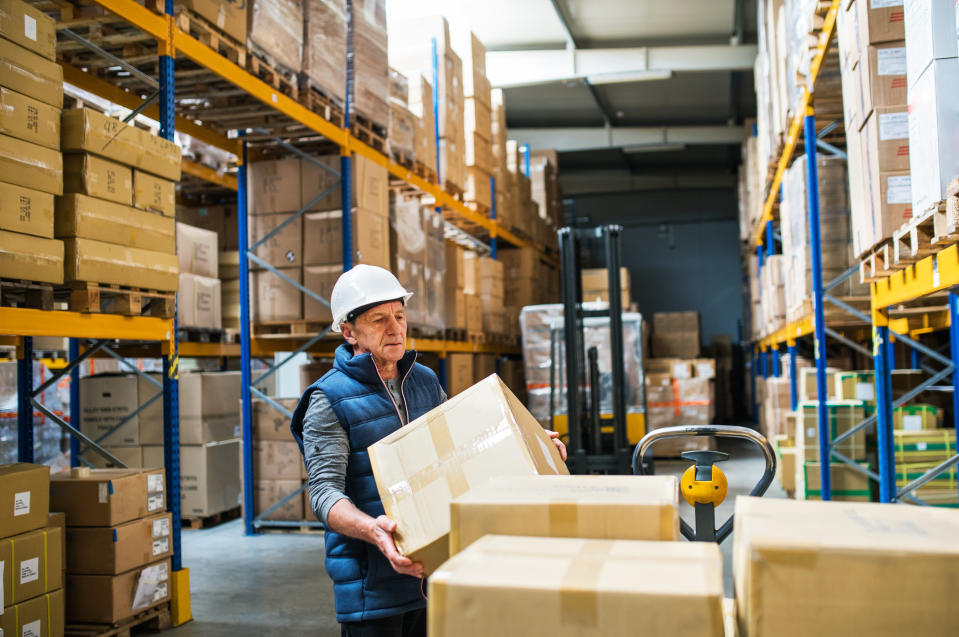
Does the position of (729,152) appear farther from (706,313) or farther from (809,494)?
(809,494)

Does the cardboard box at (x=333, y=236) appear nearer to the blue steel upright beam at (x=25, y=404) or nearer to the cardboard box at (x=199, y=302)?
the cardboard box at (x=199, y=302)

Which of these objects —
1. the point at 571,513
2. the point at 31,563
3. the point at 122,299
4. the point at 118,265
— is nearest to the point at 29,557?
the point at 31,563

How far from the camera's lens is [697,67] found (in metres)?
13.4

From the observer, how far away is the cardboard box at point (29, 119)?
361 cm

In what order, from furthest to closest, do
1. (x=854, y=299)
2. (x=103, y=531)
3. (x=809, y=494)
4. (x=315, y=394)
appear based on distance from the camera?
(x=809, y=494)
(x=854, y=299)
(x=103, y=531)
(x=315, y=394)

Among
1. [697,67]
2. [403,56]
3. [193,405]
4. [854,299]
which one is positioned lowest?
[193,405]

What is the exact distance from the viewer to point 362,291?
2.64 metres

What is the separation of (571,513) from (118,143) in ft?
11.9

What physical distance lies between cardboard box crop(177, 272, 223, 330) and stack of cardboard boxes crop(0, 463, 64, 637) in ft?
13.3

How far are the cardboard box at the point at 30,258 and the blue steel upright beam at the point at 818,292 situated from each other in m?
5.24

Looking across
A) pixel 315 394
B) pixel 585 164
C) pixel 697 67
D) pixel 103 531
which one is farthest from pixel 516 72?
pixel 315 394

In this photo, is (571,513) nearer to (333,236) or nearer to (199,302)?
(333,236)

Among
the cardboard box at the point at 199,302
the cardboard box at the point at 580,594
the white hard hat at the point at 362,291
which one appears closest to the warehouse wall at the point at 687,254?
the cardboard box at the point at 199,302

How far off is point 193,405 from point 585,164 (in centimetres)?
1510
